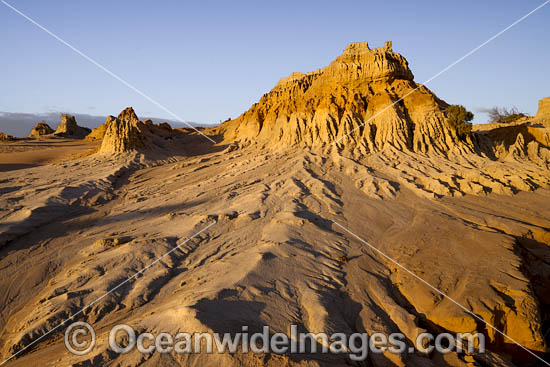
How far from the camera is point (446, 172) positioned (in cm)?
1284

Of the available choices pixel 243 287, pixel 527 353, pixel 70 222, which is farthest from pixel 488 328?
pixel 70 222

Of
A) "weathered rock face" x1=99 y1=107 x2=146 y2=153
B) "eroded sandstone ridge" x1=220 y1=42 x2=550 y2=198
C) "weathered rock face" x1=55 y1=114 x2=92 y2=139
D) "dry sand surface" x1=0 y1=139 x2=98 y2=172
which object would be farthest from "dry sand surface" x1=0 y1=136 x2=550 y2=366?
"weathered rock face" x1=55 y1=114 x2=92 y2=139

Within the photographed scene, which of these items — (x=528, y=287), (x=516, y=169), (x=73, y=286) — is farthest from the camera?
(x=516, y=169)

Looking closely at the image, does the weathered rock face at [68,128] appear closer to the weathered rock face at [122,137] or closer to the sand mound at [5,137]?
the sand mound at [5,137]

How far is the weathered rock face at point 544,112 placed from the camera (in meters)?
21.5

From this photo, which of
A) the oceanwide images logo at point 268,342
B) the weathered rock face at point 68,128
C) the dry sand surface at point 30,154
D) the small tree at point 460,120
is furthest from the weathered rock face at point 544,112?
the weathered rock face at point 68,128

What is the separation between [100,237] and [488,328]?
9018 mm

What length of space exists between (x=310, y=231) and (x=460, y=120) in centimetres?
1197

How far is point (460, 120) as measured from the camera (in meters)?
15.4

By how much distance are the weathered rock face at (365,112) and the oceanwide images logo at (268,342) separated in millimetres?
10760

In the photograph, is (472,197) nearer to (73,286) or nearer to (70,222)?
(73,286)

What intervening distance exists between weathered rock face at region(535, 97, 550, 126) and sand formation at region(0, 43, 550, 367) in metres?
5.20

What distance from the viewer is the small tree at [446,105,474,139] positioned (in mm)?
15336

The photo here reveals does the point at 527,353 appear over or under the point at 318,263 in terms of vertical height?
under
